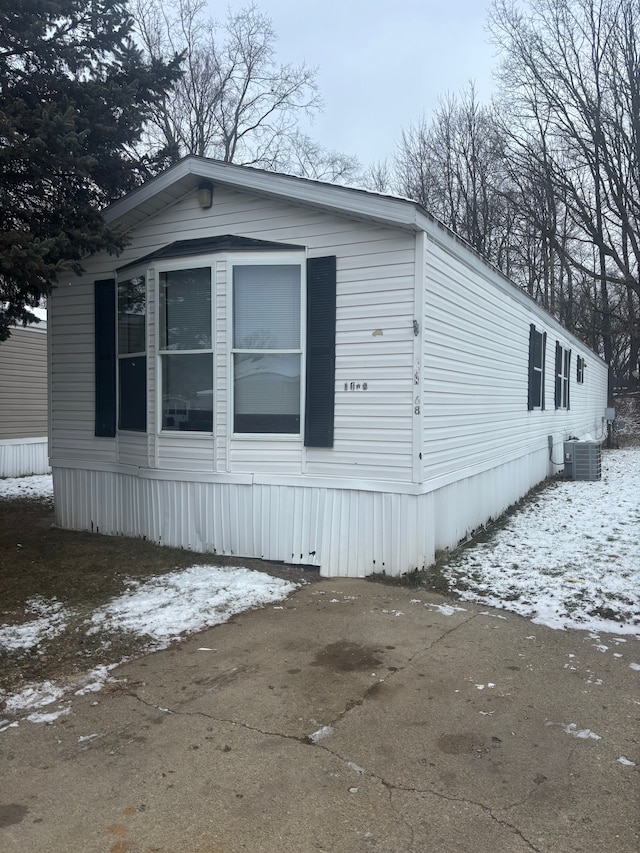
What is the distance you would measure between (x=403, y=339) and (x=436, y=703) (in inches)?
130

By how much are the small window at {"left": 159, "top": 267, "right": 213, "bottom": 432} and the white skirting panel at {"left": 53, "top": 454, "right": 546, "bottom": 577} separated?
0.71 metres

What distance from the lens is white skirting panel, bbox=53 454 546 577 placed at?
235 inches

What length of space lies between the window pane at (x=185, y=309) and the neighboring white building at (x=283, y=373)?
0.06 ft

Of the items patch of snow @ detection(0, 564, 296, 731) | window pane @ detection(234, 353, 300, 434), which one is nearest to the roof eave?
window pane @ detection(234, 353, 300, 434)

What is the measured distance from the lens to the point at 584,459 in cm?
1274

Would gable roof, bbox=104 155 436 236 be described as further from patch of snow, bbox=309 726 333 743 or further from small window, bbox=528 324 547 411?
small window, bbox=528 324 547 411

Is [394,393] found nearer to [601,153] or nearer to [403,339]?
[403,339]

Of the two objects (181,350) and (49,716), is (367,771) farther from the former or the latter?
(181,350)

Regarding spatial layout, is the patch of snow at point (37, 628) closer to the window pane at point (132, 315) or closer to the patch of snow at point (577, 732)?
the window pane at point (132, 315)

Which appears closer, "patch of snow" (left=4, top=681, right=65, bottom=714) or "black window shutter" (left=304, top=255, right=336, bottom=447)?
"patch of snow" (left=4, top=681, right=65, bottom=714)

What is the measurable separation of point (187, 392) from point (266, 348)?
1032 mm

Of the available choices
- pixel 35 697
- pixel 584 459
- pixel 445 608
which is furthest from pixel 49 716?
pixel 584 459

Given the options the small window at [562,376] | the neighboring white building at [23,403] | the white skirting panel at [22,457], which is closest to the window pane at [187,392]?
the white skirting panel at [22,457]

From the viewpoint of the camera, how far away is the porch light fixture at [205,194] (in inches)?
263
